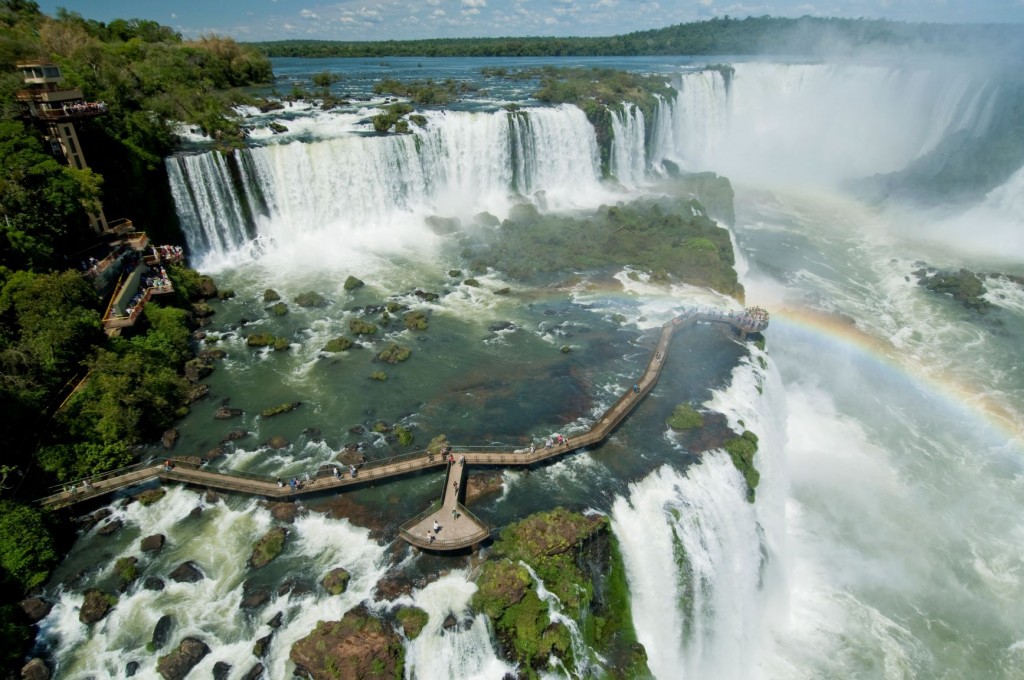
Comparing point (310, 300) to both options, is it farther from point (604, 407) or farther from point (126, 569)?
point (604, 407)

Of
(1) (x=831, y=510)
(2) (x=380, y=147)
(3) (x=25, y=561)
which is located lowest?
(1) (x=831, y=510)

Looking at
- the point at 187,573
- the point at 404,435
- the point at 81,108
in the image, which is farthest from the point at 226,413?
the point at 81,108

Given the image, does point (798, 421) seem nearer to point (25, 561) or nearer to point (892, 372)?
point (892, 372)

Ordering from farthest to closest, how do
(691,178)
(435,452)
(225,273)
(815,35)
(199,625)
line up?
(815,35) → (691,178) → (225,273) → (435,452) → (199,625)

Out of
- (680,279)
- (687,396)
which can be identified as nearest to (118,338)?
(687,396)

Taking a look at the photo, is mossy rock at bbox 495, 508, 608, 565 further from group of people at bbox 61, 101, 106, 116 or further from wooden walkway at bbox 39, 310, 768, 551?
group of people at bbox 61, 101, 106, 116

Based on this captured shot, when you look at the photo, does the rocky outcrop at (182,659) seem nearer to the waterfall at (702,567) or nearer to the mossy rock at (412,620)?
the mossy rock at (412,620)
